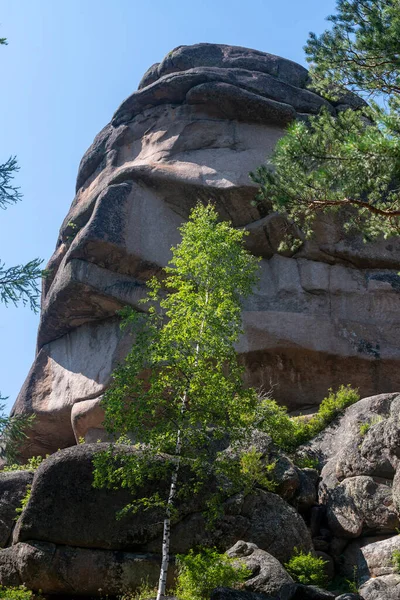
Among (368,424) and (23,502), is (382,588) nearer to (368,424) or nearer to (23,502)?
(368,424)

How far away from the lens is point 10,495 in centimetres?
1647

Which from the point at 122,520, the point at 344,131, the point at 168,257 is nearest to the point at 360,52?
the point at 344,131

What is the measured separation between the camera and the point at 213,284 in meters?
15.9

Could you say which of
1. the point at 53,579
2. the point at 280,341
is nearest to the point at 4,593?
the point at 53,579

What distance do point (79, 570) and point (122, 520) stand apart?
131 centimetres

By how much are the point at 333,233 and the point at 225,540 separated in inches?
605

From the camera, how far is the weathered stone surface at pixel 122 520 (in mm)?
14562

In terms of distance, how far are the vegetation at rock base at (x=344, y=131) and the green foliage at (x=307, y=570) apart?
22.1 feet

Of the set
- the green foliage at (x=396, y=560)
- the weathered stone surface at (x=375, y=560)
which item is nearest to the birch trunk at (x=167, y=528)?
the weathered stone surface at (x=375, y=560)

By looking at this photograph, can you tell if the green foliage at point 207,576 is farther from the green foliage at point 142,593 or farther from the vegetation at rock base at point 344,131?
the vegetation at rock base at point 344,131

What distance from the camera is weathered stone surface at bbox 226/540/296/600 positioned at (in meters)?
12.2

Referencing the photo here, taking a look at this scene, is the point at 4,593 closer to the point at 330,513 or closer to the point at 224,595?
the point at 224,595

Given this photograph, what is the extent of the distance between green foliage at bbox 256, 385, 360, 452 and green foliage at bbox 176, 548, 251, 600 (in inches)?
214

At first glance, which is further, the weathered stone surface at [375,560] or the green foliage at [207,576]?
the weathered stone surface at [375,560]
